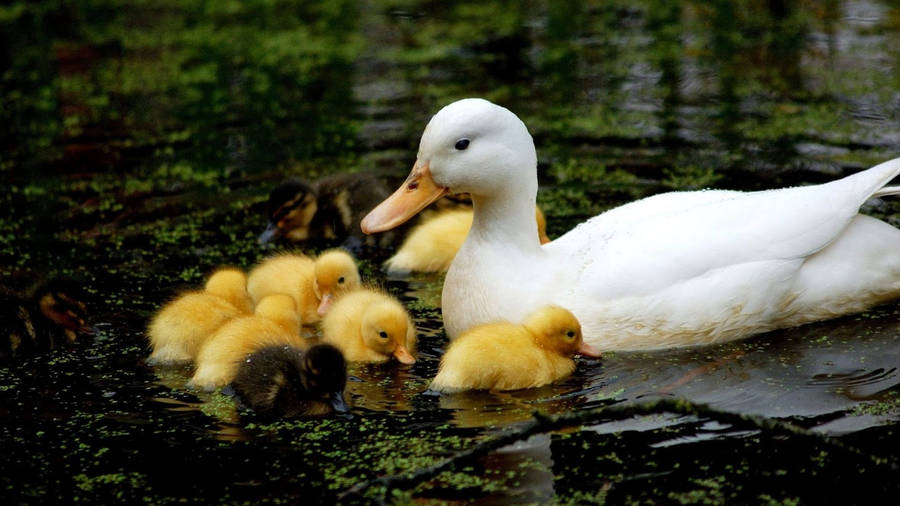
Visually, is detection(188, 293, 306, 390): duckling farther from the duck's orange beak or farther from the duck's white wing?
the duck's white wing

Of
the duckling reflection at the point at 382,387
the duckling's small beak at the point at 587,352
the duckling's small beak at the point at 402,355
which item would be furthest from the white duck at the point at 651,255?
the duckling reflection at the point at 382,387

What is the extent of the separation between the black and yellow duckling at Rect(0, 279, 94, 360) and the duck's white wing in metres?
2.24

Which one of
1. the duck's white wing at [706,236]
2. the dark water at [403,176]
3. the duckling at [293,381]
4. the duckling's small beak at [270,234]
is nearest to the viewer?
the dark water at [403,176]

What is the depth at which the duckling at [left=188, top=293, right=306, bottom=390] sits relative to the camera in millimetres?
5090

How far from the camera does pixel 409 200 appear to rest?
552 centimetres

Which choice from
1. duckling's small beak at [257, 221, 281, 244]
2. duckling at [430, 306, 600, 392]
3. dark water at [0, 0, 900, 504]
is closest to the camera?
dark water at [0, 0, 900, 504]

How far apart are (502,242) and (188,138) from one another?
14.1 ft

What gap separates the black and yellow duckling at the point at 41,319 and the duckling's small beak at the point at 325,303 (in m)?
1.09

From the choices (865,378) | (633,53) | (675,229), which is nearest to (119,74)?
(633,53)

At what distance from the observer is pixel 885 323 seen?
18.3 ft

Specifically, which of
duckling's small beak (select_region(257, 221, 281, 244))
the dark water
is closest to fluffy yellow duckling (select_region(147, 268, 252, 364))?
the dark water

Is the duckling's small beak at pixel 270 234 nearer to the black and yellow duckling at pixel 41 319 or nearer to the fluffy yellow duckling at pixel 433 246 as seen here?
the fluffy yellow duckling at pixel 433 246

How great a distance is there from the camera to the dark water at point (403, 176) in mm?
4367

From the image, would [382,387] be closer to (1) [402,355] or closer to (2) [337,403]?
(1) [402,355]
